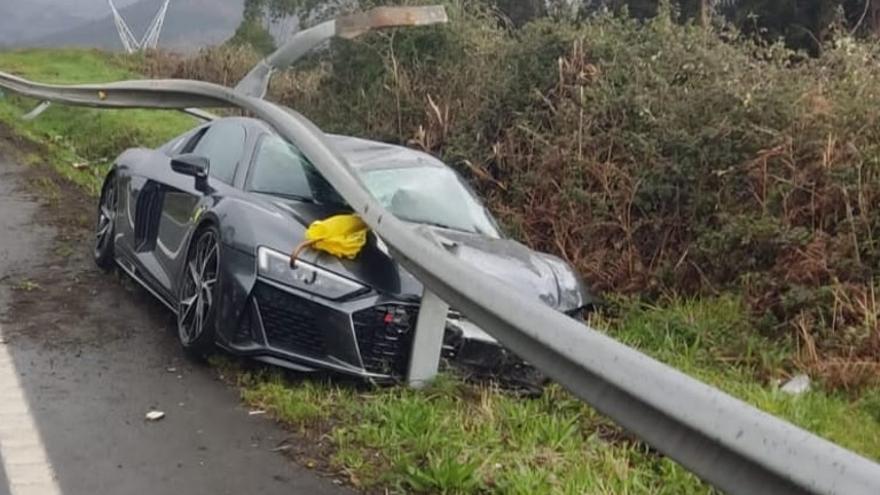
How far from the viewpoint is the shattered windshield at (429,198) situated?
272 inches

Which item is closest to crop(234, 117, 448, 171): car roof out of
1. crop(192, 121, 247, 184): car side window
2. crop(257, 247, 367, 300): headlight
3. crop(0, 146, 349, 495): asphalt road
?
crop(192, 121, 247, 184): car side window

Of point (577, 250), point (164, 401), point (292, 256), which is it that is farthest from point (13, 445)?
point (577, 250)

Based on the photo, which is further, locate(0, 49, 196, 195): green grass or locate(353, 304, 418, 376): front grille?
locate(0, 49, 196, 195): green grass

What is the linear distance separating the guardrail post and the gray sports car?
0.13 m

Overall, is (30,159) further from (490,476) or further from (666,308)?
(490,476)

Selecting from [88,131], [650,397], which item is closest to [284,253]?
[650,397]

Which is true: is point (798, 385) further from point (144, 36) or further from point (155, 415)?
point (144, 36)

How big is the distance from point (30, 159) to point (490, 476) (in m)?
→ 11.1

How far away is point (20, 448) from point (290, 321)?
1461mm

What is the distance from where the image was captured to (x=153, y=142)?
49.0 ft

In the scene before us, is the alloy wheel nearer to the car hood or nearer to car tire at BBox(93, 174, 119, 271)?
the car hood

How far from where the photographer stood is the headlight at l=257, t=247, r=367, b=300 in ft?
18.0

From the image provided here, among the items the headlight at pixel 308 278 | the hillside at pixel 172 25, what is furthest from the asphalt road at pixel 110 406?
the hillside at pixel 172 25

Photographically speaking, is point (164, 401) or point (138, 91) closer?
point (164, 401)
